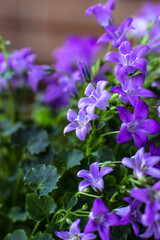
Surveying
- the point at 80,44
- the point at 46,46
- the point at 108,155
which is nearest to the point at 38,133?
the point at 108,155

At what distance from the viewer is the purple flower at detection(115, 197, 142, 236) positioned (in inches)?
15.1

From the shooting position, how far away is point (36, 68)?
70 cm

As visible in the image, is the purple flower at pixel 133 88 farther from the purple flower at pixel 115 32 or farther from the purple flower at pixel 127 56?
the purple flower at pixel 115 32

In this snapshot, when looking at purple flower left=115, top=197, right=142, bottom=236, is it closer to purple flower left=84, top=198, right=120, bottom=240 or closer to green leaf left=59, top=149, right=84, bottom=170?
purple flower left=84, top=198, right=120, bottom=240

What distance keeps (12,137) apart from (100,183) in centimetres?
31

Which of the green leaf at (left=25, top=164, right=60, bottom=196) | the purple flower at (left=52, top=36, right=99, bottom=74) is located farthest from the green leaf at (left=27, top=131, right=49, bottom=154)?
the purple flower at (left=52, top=36, right=99, bottom=74)

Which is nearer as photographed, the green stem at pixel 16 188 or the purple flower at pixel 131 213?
the purple flower at pixel 131 213

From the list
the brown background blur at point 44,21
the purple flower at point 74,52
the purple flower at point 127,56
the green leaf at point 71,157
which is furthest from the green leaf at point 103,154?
the brown background blur at point 44,21

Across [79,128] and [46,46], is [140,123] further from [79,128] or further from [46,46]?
[46,46]

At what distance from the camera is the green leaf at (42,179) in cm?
48

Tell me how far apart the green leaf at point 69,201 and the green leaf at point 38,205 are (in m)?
0.02

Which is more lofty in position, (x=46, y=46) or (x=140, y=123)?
(x=46, y=46)

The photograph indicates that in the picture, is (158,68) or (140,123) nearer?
(140,123)

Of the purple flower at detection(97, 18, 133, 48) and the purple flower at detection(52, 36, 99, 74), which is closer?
the purple flower at detection(97, 18, 133, 48)
